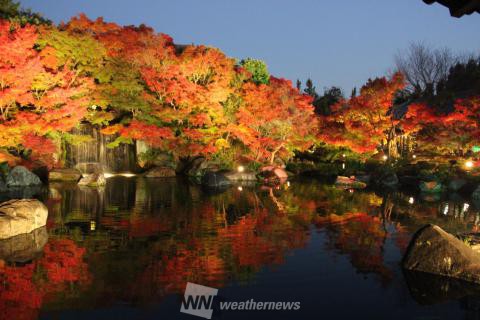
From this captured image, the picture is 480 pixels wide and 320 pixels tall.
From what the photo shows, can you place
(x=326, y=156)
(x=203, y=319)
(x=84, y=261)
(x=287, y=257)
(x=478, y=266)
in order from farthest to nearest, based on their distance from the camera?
(x=326, y=156), (x=287, y=257), (x=84, y=261), (x=478, y=266), (x=203, y=319)

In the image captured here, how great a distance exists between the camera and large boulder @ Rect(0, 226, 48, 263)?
927 centimetres

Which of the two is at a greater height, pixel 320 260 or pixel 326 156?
pixel 326 156

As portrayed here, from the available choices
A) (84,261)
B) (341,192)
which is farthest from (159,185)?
(84,261)

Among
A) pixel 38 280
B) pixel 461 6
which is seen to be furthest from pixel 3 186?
pixel 461 6

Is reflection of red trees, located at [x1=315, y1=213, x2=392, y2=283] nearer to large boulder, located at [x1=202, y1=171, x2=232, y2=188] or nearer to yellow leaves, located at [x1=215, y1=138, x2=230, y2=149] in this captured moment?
large boulder, located at [x1=202, y1=171, x2=232, y2=188]

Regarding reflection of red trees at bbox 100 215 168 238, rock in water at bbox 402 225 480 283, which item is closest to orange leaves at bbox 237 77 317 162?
reflection of red trees at bbox 100 215 168 238

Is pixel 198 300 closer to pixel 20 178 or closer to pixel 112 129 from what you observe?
pixel 20 178

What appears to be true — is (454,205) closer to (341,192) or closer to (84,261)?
(341,192)

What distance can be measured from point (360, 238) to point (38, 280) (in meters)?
7.79

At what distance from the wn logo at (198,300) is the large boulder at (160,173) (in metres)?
22.1

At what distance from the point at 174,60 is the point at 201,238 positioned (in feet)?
71.5

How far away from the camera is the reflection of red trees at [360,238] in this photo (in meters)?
9.14

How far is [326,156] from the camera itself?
121 ft

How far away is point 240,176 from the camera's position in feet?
90.5
